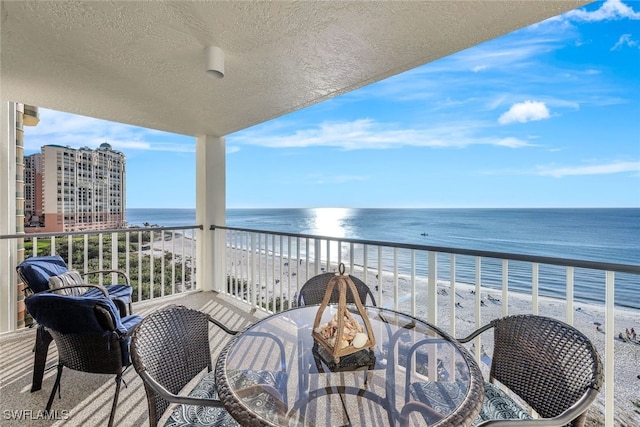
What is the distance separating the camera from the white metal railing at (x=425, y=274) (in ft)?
4.90

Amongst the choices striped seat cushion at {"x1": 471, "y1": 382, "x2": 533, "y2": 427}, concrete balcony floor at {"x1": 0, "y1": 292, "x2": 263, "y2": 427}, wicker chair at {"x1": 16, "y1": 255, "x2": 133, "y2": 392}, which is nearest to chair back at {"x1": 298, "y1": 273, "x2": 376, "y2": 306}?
striped seat cushion at {"x1": 471, "y1": 382, "x2": 533, "y2": 427}

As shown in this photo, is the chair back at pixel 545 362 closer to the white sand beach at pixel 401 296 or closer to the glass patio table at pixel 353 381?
the glass patio table at pixel 353 381

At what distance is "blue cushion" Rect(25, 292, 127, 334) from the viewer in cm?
164

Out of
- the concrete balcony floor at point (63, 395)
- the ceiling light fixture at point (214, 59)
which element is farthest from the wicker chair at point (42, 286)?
the ceiling light fixture at point (214, 59)

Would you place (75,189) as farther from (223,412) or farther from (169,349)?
(223,412)

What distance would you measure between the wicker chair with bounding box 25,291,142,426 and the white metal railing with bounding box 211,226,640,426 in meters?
1.64

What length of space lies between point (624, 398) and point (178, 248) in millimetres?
5925

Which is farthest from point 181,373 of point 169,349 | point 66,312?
point 66,312

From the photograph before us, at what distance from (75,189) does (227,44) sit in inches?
164

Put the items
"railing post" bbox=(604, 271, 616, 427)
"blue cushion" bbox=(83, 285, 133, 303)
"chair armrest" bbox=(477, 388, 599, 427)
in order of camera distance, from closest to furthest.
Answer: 1. "chair armrest" bbox=(477, 388, 599, 427)
2. "railing post" bbox=(604, 271, 616, 427)
3. "blue cushion" bbox=(83, 285, 133, 303)

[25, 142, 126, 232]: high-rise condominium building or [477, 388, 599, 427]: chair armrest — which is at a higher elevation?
[25, 142, 126, 232]: high-rise condominium building

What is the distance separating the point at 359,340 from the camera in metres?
1.23

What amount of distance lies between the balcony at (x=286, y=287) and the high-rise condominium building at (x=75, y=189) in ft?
1.10

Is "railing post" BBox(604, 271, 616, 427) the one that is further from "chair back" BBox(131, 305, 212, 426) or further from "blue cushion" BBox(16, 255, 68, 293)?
"blue cushion" BBox(16, 255, 68, 293)
